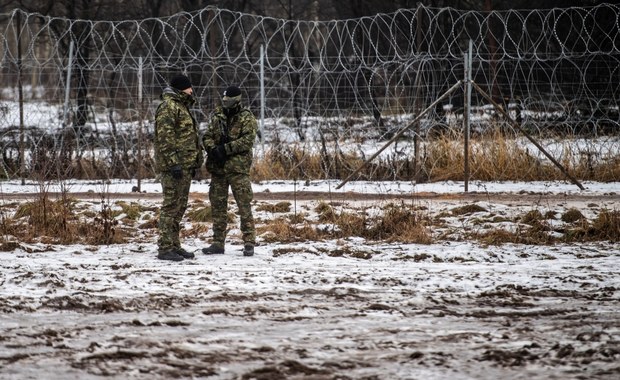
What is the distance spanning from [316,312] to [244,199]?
2616 millimetres

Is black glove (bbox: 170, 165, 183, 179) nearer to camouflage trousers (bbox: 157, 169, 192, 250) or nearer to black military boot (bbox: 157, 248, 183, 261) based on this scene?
camouflage trousers (bbox: 157, 169, 192, 250)

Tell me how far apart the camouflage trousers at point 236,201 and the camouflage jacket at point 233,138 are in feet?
0.27

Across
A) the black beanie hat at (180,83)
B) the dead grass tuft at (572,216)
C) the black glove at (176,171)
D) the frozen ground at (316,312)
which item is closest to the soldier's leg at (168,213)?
the black glove at (176,171)

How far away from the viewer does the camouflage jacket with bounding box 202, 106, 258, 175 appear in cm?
817

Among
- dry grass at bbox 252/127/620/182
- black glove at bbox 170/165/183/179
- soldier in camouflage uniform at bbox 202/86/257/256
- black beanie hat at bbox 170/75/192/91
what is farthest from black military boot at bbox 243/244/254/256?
dry grass at bbox 252/127/620/182

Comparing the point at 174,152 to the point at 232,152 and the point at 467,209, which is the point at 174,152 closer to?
the point at 232,152

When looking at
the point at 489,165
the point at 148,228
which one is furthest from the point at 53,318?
the point at 489,165

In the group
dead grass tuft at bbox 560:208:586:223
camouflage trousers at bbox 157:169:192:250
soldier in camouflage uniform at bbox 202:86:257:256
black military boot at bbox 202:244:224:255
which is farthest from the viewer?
dead grass tuft at bbox 560:208:586:223

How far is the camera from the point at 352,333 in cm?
530

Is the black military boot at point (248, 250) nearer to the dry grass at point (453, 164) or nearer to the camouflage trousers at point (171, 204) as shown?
the camouflage trousers at point (171, 204)

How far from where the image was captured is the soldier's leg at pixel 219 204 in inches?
329

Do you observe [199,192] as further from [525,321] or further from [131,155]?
[525,321]

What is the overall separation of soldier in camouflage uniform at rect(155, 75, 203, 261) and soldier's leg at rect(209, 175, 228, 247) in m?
0.31

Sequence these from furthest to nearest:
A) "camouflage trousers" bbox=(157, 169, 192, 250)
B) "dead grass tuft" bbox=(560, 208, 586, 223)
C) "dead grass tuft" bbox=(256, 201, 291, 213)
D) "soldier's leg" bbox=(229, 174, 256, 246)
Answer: "dead grass tuft" bbox=(256, 201, 291, 213)
"dead grass tuft" bbox=(560, 208, 586, 223)
"soldier's leg" bbox=(229, 174, 256, 246)
"camouflage trousers" bbox=(157, 169, 192, 250)
